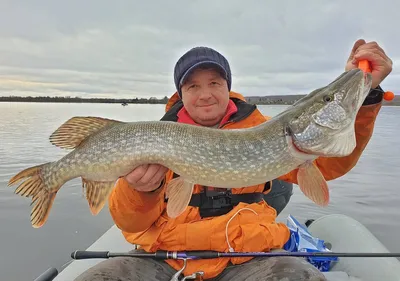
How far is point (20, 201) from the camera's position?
17.6 ft

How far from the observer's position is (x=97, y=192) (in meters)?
1.96

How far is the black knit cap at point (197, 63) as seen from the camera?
7.92 ft

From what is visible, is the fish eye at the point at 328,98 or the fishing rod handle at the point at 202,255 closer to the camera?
the fish eye at the point at 328,98

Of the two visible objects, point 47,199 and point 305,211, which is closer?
point 47,199

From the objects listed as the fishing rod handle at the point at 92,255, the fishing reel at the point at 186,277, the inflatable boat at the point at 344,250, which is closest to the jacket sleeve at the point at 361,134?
the inflatable boat at the point at 344,250

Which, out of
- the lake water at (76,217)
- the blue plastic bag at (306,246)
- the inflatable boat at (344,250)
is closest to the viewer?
the inflatable boat at (344,250)

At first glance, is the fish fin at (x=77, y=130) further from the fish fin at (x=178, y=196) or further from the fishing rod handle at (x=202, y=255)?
the fishing rod handle at (x=202, y=255)

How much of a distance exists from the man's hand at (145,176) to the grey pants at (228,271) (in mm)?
452

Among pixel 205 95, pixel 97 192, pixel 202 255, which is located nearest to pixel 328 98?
pixel 205 95

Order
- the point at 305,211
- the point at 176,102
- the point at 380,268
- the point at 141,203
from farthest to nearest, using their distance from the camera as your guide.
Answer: the point at 305,211 < the point at 176,102 < the point at 380,268 < the point at 141,203

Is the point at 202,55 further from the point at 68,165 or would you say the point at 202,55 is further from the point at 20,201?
the point at 20,201

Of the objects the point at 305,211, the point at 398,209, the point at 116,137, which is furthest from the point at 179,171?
the point at 398,209

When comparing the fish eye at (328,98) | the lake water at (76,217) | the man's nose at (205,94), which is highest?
the man's nose at (205,94)

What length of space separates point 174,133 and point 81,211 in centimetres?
348
